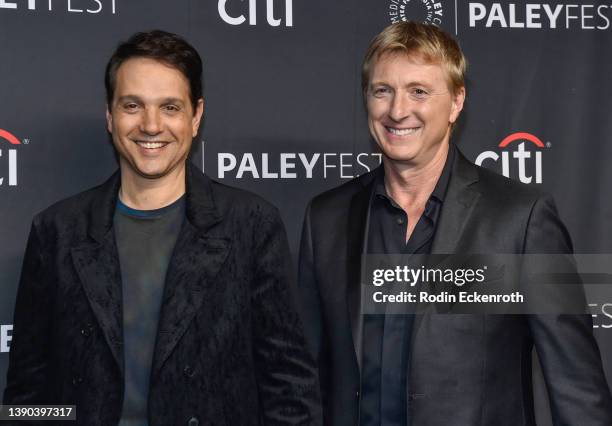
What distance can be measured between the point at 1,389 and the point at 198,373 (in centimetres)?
113

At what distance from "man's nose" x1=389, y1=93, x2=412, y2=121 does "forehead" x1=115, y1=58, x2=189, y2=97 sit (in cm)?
59

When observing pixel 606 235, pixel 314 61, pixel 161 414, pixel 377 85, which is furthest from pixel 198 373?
pixel 606 235

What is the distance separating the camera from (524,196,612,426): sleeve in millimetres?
2117

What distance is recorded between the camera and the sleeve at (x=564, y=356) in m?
2.12

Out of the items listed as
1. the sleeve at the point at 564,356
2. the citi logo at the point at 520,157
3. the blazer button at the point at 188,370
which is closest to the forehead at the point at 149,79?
the blazer button at the point at 188,370

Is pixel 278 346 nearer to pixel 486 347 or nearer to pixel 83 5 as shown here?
pixel 486 347

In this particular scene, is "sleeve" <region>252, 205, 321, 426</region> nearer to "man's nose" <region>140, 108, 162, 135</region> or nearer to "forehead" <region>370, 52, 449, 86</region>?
"man's nose" <region>140, 108, 162, 135</region>

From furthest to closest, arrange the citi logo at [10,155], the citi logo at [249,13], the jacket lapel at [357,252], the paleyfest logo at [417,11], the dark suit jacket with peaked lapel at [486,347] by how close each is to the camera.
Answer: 1. the paleyfest logo at [417,11]
2. the citi logo at [249,13]
3. the citi logo at [10,155]
4. the jacket lapel at [357,252]
5. the dark suit jacket with peaked lapel at [486,347]

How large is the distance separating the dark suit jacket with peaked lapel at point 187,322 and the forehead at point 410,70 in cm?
53

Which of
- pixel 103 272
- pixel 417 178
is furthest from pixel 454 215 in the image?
pixel 103 272

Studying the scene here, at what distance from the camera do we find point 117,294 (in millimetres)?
2076

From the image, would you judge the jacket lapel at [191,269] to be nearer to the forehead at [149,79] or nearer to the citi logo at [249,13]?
the forehead at [149,79]

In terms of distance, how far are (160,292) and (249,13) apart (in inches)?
53.1

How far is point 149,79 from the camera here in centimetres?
217
